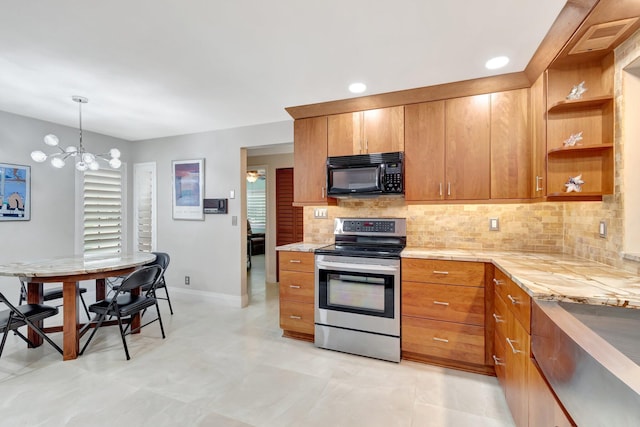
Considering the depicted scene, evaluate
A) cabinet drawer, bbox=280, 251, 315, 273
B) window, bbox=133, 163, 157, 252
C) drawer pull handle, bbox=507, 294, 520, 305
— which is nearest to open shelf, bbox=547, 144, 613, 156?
drawer pull handle, bbox=507, 294, 520, 305

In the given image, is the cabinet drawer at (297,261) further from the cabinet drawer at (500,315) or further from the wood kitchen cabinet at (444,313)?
the cabinet drawer at (500,315)

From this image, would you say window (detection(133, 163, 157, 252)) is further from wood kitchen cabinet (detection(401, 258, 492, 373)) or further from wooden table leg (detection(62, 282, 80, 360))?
wood kitchen cabinet (detection(401, 258, 492, 373))

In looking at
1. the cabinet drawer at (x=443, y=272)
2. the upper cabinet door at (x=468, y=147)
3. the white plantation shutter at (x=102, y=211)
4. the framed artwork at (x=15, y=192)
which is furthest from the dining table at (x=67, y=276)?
the upper cabinet door at (x=468, y=147)

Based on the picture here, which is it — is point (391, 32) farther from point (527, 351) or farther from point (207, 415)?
point (207, 415)

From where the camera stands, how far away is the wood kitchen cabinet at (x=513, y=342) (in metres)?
1.48

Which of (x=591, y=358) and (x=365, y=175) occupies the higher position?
(x=365, y=175)

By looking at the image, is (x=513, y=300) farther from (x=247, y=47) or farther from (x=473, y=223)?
(x=247, y=47)

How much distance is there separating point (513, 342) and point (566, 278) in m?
0.45

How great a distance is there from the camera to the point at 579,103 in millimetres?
1900

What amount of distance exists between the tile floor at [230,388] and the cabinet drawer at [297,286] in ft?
1.42

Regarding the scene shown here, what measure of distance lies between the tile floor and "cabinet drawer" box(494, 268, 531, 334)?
2.32 feet

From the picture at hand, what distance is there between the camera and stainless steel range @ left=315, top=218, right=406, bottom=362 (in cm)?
248

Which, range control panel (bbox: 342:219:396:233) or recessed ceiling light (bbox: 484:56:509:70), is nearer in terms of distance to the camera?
recessed ceiling light (bbox: 484:56:509:70)

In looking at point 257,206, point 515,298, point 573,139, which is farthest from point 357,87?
point 257,206
